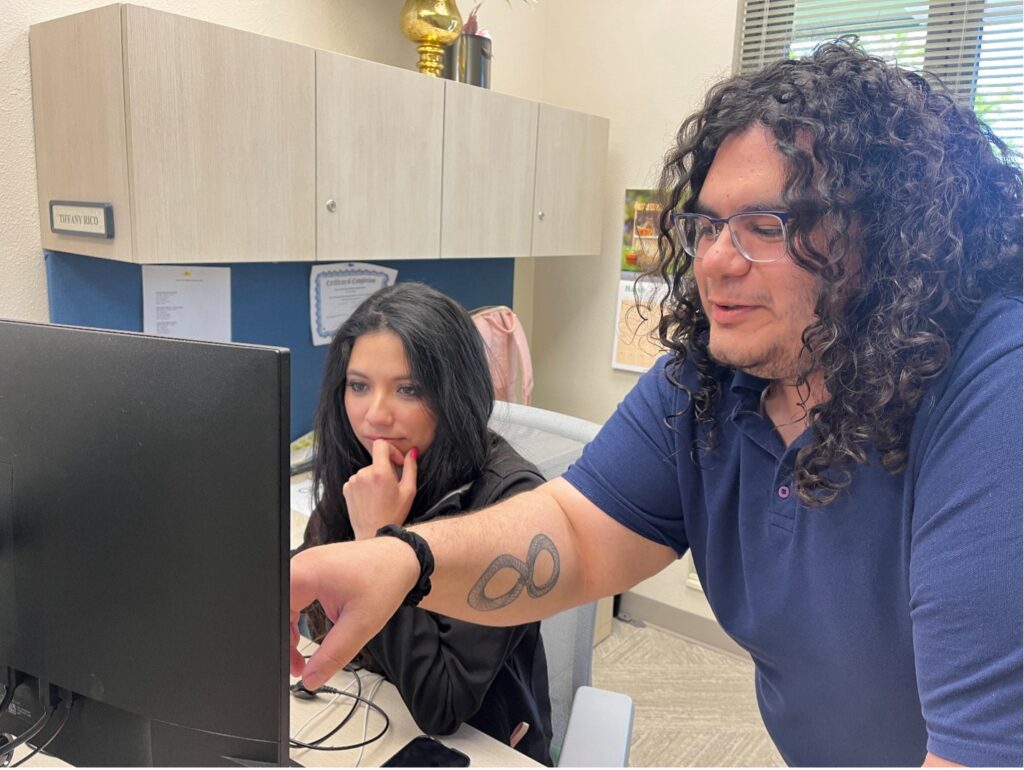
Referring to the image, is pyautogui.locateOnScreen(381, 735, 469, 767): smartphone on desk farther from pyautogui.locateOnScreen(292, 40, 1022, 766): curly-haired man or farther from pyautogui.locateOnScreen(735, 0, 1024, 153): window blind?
pyautogui.locateOnScreen(735, 0, 1024, 153): window blind

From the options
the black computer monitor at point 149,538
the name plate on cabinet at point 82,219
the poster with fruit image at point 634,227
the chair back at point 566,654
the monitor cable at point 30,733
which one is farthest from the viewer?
the poster with fruit image at point 634,227

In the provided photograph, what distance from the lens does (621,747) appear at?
1.08m

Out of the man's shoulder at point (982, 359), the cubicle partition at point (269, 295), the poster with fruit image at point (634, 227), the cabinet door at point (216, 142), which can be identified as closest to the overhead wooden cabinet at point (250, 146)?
the cabinet door at point (216, 142)

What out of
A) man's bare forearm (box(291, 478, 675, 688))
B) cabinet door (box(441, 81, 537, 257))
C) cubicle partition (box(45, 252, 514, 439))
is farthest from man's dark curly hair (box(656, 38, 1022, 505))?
cabinet door (box(441, 81, 537, 257))

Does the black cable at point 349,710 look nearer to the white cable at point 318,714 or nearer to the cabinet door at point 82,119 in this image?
the white cable at point 318,714

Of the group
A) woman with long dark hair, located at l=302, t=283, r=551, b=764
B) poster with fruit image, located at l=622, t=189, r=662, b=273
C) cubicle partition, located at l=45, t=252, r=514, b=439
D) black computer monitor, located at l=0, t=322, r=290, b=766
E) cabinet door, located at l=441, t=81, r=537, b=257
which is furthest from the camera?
poster with fruit image, located at l=622, t=189, r=662, b=273

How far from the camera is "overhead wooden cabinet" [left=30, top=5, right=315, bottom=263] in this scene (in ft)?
4.80

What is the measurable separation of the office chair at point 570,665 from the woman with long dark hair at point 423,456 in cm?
8

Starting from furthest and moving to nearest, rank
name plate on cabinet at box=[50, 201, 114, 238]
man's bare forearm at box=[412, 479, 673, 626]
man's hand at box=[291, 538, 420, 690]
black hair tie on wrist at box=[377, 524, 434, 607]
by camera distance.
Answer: name plate on cabinet at box=[50, 201, 114, 238] < man's bare forearm at box=[412, 479, 673, 626] < black hair tie on wrist at box=[377, 524, 434, 607] < man's hand at box=[291, 538, 420, 690]

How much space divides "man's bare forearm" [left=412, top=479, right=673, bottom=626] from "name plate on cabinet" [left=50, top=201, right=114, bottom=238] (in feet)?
3.29

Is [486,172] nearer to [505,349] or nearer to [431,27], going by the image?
[431,27]

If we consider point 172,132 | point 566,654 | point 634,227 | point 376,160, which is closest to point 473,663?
point 566,654

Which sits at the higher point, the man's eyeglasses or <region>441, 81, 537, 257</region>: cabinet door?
<region>441, 81, 537, 257</region>: cabinet door

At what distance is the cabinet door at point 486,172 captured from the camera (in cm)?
215
